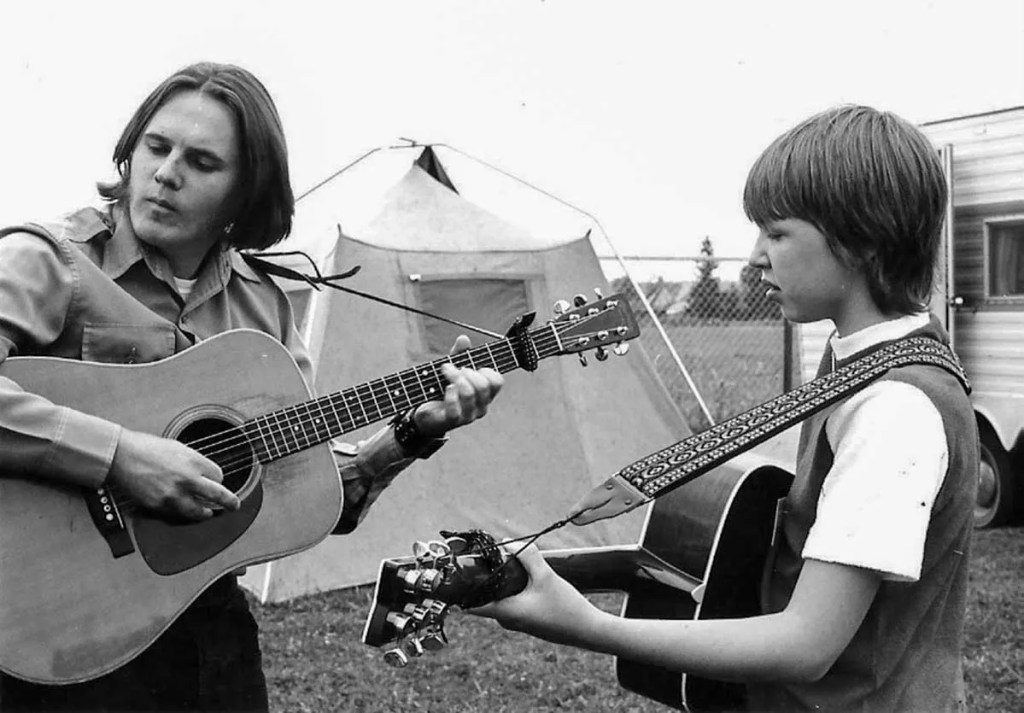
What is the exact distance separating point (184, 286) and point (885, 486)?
152 cm

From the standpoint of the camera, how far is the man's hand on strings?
2.41m

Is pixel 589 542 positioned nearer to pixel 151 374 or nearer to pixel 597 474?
pixel 597 474

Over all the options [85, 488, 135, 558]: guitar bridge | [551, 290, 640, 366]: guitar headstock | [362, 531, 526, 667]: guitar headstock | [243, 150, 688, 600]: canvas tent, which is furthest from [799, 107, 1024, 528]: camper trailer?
[362, 531, 526, 667]: guitar headstock

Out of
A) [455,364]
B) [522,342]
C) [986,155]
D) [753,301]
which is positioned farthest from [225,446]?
[753,301]

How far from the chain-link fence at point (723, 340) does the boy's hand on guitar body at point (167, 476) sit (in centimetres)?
817

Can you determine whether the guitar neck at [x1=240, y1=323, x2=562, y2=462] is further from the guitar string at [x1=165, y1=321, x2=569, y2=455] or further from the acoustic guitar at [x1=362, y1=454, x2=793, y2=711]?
the acoustic guitar at [x1=362, y1=454, x2=793, y2=711]

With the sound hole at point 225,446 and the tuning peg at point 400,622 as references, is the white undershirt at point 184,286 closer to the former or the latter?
the sound hole at point 225,446

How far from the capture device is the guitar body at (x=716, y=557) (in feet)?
6.04

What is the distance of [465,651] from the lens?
490cm

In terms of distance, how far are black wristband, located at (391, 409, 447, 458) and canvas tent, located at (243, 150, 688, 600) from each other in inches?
131

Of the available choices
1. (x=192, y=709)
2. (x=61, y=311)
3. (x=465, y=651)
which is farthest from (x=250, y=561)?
(x=465, y=651)

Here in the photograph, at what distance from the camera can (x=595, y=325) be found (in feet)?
8.81

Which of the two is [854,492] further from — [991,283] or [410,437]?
[991,283]

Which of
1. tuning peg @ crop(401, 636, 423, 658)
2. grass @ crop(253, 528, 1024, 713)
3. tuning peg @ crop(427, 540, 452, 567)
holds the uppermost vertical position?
tuning peg @ crop(427, 540, 452, 567)
